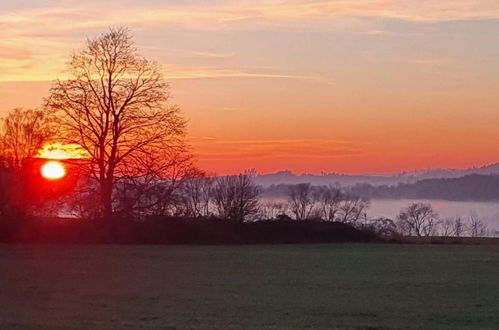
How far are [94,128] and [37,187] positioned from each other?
34.3 ft

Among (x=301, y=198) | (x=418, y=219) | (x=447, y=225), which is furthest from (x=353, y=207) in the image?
(x=447, y=225)

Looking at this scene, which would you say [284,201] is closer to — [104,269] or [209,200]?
[209,200]

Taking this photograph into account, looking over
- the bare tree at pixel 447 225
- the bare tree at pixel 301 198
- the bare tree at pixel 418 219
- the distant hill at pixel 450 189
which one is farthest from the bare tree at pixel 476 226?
the distant hill at pixel 450 189

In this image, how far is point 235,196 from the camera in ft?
260

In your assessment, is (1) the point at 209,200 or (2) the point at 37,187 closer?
(2) the point at 37,187

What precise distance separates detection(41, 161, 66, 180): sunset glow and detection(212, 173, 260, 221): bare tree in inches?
493

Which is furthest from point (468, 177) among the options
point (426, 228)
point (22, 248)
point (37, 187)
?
point (22, 248)

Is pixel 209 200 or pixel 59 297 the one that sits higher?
pixel 209 200

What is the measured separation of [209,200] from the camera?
80.4 meters

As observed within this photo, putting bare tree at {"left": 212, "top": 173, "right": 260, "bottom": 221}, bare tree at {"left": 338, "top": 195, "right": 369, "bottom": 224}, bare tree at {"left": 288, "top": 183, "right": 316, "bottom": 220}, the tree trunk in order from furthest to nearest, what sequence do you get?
bare tree at {"left": 288, "top": 183, "right": 316, "bottom": 220} → bare tree at {"left": 338, "top": 195, "right": 369, "bottom": 224} → bare tree at {"left": 212, "top": 173, "right": 260, "bottom": 221} → the tree trunk

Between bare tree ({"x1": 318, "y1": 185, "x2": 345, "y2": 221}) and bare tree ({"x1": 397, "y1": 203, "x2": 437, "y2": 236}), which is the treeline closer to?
bare tree ({"x1": 397, "y1": 203, "x2": 437, "y2": 236})

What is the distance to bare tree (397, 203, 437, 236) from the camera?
108 metres

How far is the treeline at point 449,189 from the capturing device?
6368 inches

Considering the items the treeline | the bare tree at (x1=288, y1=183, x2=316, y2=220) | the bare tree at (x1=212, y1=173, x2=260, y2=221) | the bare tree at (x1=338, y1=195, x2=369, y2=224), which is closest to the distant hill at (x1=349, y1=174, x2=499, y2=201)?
the treeline
